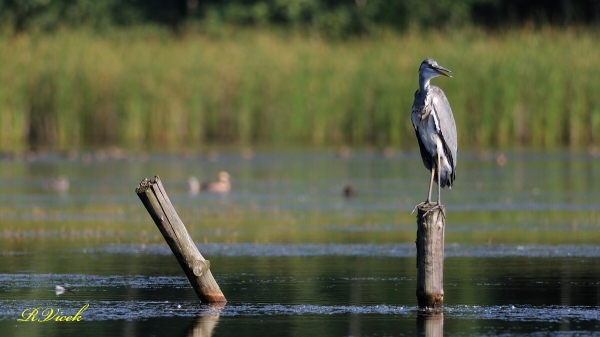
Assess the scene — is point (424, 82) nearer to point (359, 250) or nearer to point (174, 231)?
point (174, 231)

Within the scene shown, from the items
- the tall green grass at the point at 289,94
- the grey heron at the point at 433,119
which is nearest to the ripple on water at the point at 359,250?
the grey heron at the point at 433,119

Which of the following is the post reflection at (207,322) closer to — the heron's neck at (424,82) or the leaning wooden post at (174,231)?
the leaning wooden post at (174,231)

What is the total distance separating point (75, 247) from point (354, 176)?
9.05m

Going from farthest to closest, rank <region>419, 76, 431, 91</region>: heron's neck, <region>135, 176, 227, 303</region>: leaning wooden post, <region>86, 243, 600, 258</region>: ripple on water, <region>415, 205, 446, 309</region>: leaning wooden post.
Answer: <region>86, 243, 600, 258</region>: ripple on water, <region>419, 76, 431, 91</region>: heron's neck, <region>135, 176, 227, 303</region>: leaning wooden post, <region>415, 205, 446, 309</region>: leaning wooden post

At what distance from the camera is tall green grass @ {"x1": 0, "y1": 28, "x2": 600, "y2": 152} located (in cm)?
2641

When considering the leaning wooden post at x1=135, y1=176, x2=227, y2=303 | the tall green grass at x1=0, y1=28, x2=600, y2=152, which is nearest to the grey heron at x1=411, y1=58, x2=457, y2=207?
the leaning wooden post at x1=135, y1=176, x2=227, y2=303

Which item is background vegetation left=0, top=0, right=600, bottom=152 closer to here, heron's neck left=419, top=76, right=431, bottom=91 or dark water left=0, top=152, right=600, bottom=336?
dark water left=0, top=152, right=600, bottom=336

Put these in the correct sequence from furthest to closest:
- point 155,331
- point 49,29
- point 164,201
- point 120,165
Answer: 1. point 49,29
2. point 120,165
3. point 164,201
4. point 155,331

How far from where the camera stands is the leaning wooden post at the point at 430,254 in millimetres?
8234

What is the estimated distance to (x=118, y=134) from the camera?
27.9 m

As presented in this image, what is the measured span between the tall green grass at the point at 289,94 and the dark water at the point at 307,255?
5745 millimetres

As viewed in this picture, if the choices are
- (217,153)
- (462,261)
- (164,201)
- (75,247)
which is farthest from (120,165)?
(164,201)

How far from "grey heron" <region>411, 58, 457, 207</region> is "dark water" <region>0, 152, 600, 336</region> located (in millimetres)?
982

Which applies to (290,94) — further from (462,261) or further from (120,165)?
(462,261)
